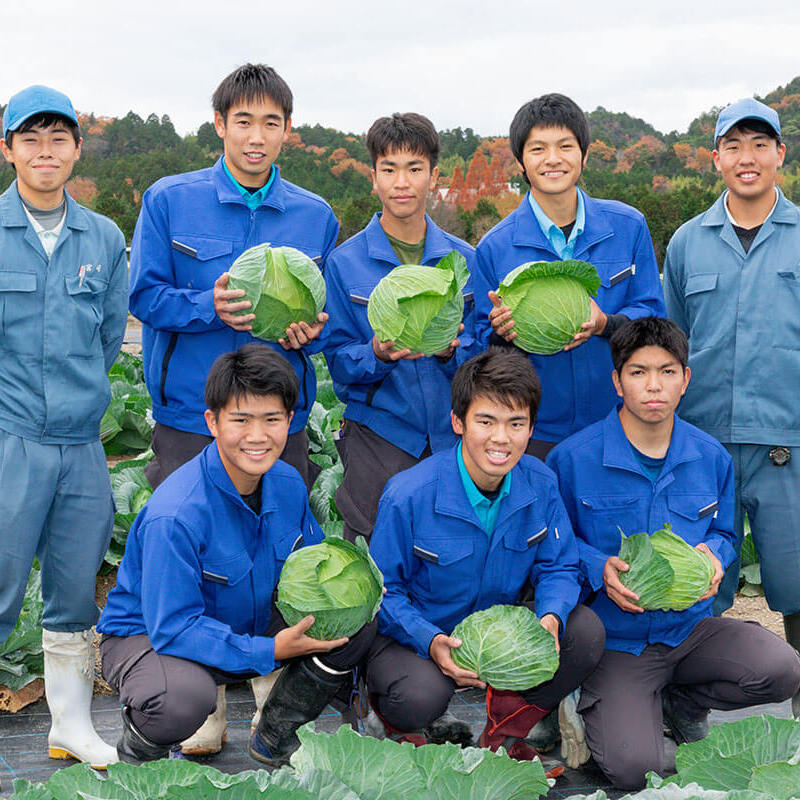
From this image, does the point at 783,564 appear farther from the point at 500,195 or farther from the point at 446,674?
the point at 500,195

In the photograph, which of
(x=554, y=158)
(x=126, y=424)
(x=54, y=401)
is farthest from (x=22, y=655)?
(x=126, y=424)

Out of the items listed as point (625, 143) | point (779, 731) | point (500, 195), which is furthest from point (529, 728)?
point (625, 143)

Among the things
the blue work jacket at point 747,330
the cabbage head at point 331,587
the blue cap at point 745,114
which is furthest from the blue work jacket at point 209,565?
the blue cap at point 745,114

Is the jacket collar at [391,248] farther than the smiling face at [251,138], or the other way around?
the jacket collar at [391,248]

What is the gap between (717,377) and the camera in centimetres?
431

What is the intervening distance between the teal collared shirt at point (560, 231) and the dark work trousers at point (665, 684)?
1625 mm

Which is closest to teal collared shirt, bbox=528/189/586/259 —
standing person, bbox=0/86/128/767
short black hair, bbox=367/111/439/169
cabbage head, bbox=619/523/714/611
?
short black hair, bbox=367/111/439/169

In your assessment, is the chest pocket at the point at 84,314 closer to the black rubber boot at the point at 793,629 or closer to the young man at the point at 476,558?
the young man at the point at 476,558

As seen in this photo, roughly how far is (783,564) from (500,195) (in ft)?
129

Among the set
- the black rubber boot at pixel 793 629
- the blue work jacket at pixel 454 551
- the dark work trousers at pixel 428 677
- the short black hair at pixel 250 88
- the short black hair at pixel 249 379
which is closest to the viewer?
the short black hair at pixel 249 379

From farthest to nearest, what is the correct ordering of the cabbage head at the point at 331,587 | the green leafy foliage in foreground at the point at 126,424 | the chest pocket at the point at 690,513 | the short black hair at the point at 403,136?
the green leafy foliage in foreground at the point at 126,424
the short black hair at the point at 403,136
the chest pocket at the point at 690,513
the cabbage head at the point at 331,587

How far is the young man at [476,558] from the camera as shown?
367 cm

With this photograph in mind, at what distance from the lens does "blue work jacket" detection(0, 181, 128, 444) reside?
373cm

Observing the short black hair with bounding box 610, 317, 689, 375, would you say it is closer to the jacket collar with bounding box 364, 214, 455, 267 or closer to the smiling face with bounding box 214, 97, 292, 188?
the jacket collar with bounding box 364, 214, 455, 267
